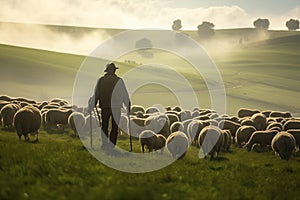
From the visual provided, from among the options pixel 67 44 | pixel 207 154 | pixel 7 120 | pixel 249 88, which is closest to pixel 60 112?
pixel 7 120

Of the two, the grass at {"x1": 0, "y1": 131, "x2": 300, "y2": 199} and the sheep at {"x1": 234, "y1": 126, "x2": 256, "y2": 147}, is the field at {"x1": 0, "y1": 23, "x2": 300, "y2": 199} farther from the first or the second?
the sheep at {"x1": 234, "y1": 126, "x2": 256, "y2": 147}

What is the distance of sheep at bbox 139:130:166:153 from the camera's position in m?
16.6

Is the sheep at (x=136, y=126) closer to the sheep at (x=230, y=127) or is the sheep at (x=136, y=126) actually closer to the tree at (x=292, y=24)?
the sheep at (x=230, y=127)

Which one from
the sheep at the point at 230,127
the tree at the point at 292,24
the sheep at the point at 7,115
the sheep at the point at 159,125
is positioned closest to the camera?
the sheep at the point at 7,115

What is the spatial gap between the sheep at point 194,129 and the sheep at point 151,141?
12.7ft

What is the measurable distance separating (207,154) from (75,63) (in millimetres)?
65524

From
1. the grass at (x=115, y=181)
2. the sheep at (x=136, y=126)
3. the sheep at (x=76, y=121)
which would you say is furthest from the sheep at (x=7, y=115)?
the grass at (x=115, y=181)

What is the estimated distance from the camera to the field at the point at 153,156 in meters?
6.75

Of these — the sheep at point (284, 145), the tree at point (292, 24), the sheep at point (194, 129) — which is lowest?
the sheep at point (284, 145)

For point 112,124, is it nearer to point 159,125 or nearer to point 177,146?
point 177,146

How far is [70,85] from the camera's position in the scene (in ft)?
200

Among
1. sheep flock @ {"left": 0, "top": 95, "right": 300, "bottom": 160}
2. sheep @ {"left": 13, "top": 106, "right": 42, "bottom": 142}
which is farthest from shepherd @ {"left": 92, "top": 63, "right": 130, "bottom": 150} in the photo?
sheep @ {"left": 13, "top": 106, "right": 42, "bottom": 142}

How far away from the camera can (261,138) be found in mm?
18578

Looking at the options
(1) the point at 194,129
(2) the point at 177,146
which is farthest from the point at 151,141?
(1) the point at 194,129
